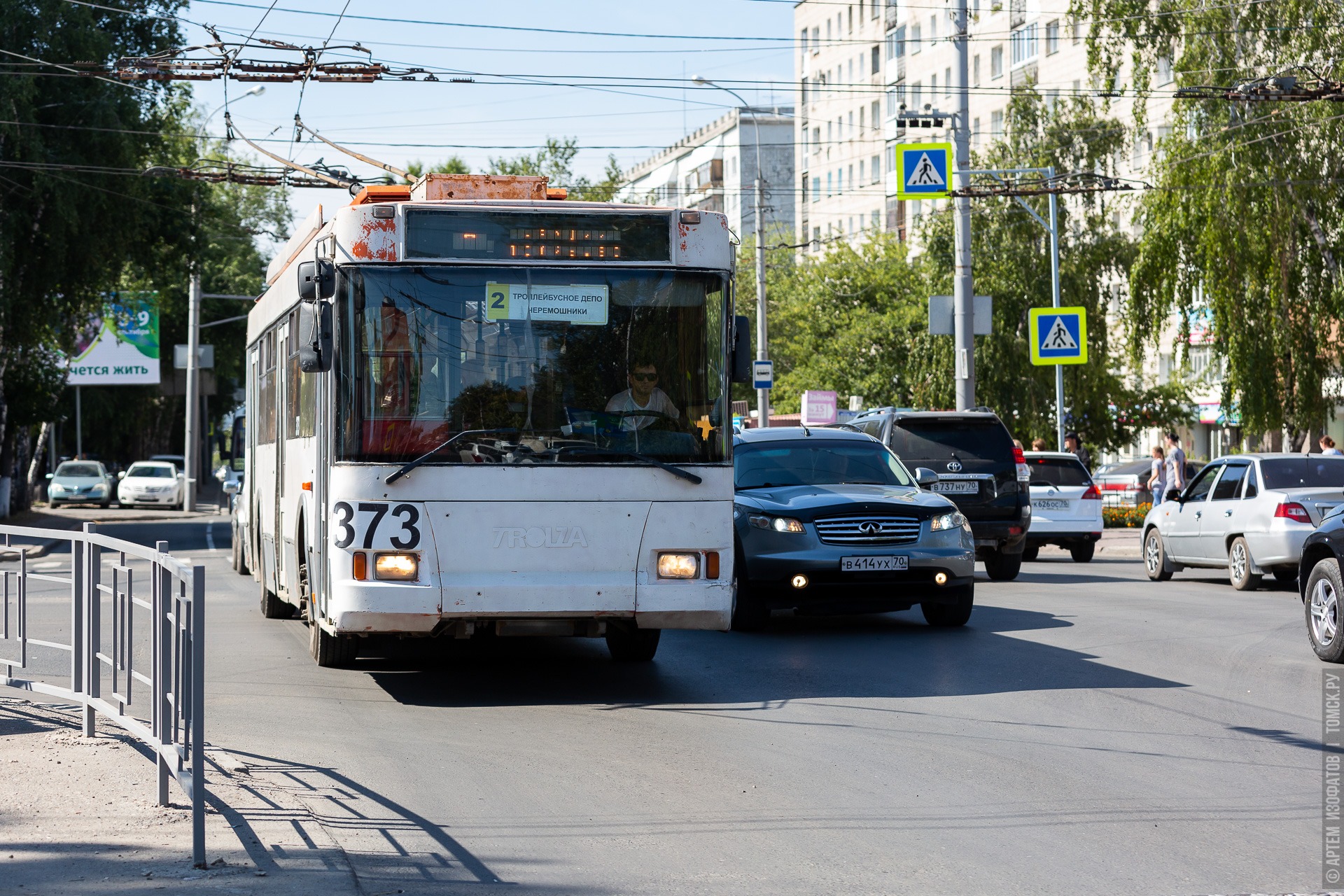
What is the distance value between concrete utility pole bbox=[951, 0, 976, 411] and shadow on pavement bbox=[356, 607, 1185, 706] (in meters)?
13.9

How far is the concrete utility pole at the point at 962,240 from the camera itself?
93.1 feet

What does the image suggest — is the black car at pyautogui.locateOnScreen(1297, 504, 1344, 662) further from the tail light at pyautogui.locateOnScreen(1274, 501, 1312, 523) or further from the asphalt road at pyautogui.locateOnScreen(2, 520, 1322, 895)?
the tail light at pyautogui.locateOnScreen(1274, 501, 1312, 523)

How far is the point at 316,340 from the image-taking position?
10.1 m

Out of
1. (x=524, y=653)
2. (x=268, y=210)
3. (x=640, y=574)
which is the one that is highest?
(x=268, y=210)

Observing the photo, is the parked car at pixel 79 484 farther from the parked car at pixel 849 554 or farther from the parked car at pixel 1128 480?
the parked car at pixel 849 554

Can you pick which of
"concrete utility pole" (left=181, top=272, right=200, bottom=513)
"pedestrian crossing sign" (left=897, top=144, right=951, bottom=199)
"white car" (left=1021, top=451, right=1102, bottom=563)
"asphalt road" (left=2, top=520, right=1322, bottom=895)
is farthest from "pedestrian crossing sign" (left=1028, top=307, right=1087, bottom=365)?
"concrete utility pole" (left=181, top=272, right=200, bottom=513)

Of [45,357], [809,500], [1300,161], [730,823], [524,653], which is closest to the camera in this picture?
[730,823]

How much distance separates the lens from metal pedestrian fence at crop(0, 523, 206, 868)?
21.0 ft

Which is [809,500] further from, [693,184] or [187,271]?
[693,184]

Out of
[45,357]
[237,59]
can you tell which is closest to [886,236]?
[45,357]

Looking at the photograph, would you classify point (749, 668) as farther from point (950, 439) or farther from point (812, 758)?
point (950, 439)

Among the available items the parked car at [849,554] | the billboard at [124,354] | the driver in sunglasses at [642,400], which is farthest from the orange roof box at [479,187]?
the billboard at [124,354]

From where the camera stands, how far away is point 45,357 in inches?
1861

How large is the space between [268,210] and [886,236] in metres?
31.6
